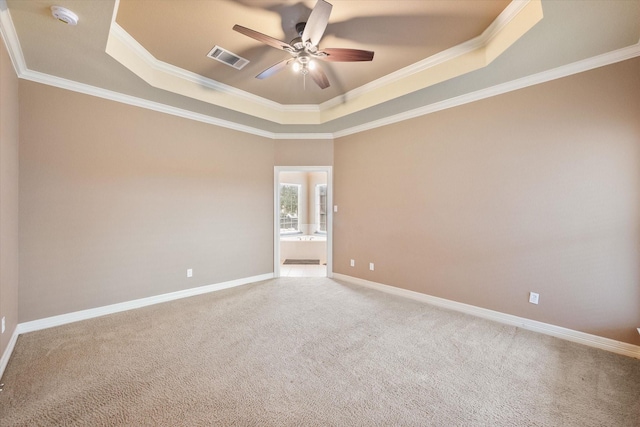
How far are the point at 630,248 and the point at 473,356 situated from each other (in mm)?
1720

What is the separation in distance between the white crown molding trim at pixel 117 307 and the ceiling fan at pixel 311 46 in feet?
10.4

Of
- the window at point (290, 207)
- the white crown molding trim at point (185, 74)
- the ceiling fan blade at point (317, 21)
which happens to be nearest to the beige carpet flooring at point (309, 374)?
the ceiling fan blade at point (317, 21)

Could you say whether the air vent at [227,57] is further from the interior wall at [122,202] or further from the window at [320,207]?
the window at [320,207]

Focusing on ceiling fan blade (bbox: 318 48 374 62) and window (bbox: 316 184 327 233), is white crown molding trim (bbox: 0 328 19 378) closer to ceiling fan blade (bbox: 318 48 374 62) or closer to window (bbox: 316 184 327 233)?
ceiling fan blade (bbox: 318 48 374 62)

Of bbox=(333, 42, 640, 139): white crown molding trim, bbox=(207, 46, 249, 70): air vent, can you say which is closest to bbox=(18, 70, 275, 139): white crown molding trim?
bbox=(207, 46, 249, 70): air vent

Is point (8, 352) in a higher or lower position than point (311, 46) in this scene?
lower

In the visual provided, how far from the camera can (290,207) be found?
28.5 feet

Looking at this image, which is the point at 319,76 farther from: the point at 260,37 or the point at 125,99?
the point at 125,99

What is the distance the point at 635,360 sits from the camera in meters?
2.19

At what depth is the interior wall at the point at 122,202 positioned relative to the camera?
2.67 meters

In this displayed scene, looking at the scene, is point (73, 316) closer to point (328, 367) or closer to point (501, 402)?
point (328, 367)

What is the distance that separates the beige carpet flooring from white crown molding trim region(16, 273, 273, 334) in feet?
0.43

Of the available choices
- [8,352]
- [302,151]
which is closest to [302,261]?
[302,151]

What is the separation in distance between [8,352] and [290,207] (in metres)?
6.88
